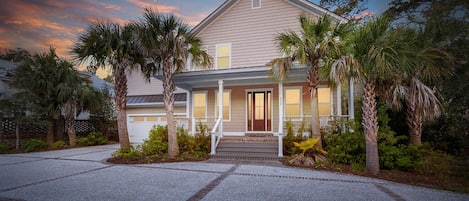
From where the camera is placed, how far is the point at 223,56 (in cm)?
1278

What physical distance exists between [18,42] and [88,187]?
12.6 feet

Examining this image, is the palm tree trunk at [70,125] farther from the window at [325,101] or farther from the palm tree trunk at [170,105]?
the window at [325,101]

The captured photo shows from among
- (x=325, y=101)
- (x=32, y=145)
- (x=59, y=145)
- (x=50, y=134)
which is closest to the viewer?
(x=325, y=101)

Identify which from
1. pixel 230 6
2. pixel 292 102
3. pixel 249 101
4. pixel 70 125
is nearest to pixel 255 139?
pixel 249 101

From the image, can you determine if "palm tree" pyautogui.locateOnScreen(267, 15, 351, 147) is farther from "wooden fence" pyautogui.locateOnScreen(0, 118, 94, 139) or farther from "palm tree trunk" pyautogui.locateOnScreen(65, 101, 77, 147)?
"wooden fence" pyautogui.locateOnScreen(0, 118, 94, 139)

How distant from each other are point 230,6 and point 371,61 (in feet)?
27.6

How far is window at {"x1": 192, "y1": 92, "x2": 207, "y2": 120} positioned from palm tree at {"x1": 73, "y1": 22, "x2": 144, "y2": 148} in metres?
3.76

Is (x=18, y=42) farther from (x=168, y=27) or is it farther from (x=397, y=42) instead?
(x=397, y=42)

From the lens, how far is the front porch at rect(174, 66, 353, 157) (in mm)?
10227

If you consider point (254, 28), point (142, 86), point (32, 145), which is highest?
point (254, 28)

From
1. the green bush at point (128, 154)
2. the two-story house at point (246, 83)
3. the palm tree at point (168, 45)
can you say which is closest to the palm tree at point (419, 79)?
the two-story house at point (246, 83)

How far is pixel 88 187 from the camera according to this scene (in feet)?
17.3

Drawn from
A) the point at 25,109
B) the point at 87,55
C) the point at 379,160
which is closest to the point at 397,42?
the point at 379,160

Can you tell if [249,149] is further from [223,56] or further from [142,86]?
[142,86]
